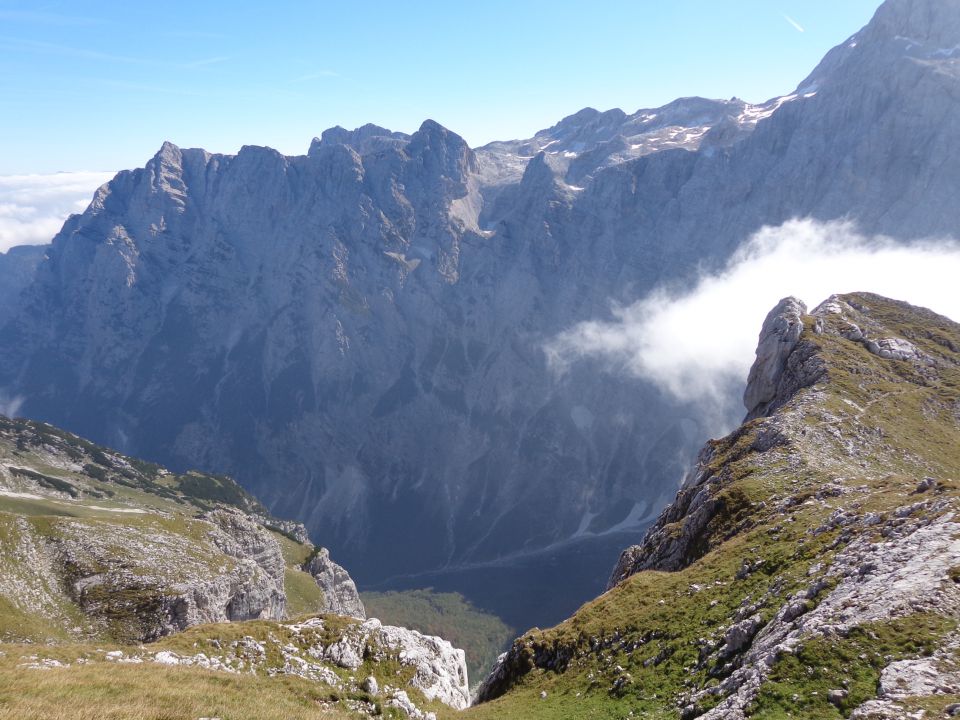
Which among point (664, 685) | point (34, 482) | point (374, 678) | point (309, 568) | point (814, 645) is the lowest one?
point (309, 568)

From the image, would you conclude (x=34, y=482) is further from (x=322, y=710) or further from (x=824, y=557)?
(x=824, y=557)

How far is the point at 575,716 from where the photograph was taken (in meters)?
35.2

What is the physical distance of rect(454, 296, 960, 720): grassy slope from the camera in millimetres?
27578

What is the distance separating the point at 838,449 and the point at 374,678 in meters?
55.8

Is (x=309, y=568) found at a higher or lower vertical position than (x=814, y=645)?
lower

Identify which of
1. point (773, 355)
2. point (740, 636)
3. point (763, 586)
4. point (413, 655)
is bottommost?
point (413, 655)

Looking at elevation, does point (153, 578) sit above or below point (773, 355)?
below

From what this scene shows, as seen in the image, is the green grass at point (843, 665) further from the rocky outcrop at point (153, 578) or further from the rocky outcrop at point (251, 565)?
the rocky outcrop at point (251, 565)

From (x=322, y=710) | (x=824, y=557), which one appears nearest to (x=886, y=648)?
(x=824, y=557)

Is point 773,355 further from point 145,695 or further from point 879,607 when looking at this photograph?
point 145,695

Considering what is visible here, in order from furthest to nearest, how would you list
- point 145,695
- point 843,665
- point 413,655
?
point 413,655 < point 145,695 < point 843,665

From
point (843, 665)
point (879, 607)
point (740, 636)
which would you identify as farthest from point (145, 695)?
point (879, 607)

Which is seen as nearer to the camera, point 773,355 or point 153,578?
point 153,578

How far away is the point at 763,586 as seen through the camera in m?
39.3
